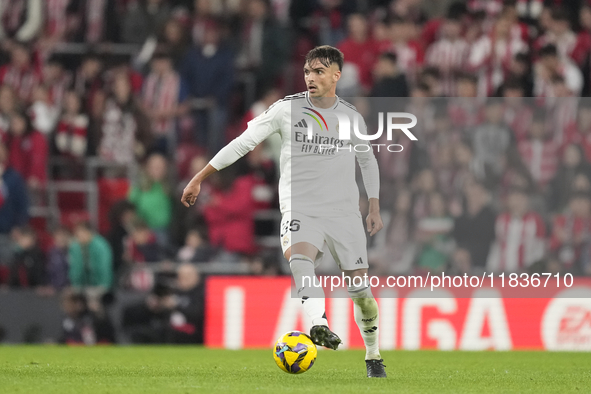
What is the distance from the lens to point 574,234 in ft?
40.2

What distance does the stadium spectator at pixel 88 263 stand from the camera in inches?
498

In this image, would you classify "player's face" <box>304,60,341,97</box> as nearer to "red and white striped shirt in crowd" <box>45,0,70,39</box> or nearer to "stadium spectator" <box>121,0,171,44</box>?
"stadium spectator" <box>121,0,171,44</box>

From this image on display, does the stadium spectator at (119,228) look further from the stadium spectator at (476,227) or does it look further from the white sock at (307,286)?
the white sock at (307,286)

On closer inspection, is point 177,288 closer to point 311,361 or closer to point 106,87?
point 106,87

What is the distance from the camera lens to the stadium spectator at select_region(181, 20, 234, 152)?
14.2m

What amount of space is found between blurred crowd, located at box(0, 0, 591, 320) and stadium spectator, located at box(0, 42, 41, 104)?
0.02m

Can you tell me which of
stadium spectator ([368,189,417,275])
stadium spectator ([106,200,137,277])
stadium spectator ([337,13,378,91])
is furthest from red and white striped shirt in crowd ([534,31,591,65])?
stadium spectator ([106,200,137,277])

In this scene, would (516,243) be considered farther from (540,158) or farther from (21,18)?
(21,18)

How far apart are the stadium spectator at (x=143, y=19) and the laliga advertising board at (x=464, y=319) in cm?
529

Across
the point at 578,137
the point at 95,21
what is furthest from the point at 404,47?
the point at 95,21

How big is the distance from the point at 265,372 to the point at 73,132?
7296mm

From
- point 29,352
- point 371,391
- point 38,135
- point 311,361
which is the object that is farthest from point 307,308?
point 38,135

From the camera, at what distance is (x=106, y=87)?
1445cm

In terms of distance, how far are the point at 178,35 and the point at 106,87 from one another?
4.24 ft
